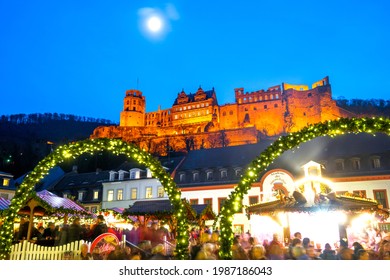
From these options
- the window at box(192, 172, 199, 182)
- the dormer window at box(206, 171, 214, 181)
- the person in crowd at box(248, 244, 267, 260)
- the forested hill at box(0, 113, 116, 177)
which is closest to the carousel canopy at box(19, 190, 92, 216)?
the person in crowd at box(248, 244, 267, 260)

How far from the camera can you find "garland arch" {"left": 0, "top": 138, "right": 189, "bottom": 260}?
26.4 feet

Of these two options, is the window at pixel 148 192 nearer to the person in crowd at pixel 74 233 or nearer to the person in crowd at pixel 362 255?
the person in crowd at pixel 74 233

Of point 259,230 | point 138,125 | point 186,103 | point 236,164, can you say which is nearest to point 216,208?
point 236,164

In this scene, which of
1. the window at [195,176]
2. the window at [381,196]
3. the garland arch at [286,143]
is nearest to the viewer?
the garland arch at [286,143]

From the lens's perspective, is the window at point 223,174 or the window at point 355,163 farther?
the window at point 223,174

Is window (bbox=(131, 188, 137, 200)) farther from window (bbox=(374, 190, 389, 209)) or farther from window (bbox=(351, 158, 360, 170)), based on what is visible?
window (bbox=(374, 190, 389, 209))

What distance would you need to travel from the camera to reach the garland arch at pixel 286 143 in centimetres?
754

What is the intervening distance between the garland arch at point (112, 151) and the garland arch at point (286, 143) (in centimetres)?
98

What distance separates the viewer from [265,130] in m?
81.8

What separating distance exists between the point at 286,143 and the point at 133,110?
9722 centimetres

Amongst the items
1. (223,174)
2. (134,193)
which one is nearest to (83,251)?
(223,174)

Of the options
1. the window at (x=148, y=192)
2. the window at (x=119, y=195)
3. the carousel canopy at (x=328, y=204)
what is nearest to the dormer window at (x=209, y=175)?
the window at (x=148, y=192)
